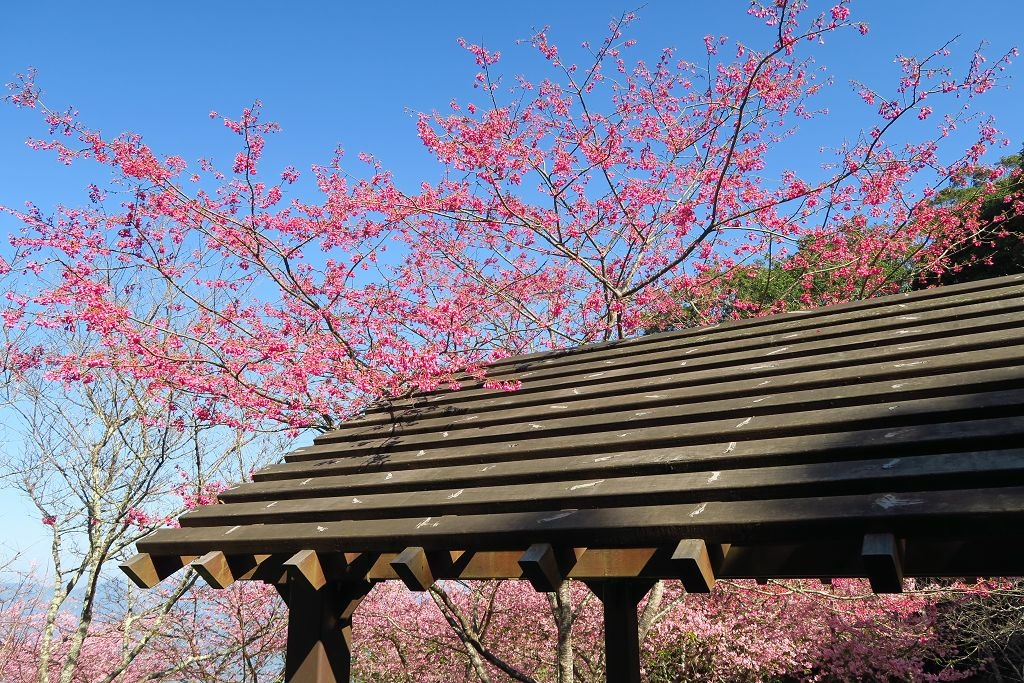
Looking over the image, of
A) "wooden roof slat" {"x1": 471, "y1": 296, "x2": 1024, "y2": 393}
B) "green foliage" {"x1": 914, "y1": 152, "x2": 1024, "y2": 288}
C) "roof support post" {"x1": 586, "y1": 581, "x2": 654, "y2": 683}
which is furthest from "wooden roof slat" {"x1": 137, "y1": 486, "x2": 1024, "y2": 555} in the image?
"green foliage" {"x1": 914, "y1": 152, "x2": 1024, "y2": 288}

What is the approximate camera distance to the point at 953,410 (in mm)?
3201

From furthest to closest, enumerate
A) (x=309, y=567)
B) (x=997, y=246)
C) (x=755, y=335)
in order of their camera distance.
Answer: (x=997, y=246), (x=755, y=335), (x=309, y=567)

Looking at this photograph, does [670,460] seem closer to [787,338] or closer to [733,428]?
[733,428]

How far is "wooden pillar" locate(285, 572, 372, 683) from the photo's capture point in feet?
13.0

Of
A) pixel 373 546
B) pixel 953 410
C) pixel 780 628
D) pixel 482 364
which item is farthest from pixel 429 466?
pixel 780 628

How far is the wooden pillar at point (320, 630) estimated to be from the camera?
3963mm

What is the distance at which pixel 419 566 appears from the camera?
3.37m

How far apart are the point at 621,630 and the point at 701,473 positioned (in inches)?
39.8

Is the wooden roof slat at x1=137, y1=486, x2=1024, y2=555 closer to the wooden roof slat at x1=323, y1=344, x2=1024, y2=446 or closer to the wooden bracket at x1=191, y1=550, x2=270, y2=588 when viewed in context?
the wooden bracket at x1=191, y1=550, x2=270, y2=588

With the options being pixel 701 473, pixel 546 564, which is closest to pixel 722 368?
pixel 701 473

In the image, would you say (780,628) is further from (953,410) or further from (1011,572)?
(1011,572)

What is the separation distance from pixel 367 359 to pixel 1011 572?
21.5 ft

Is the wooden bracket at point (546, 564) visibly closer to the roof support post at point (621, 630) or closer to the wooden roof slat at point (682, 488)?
the wooden roof slat at point (682, 488)

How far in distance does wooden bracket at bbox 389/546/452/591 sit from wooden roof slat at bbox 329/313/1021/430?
2.12 m
